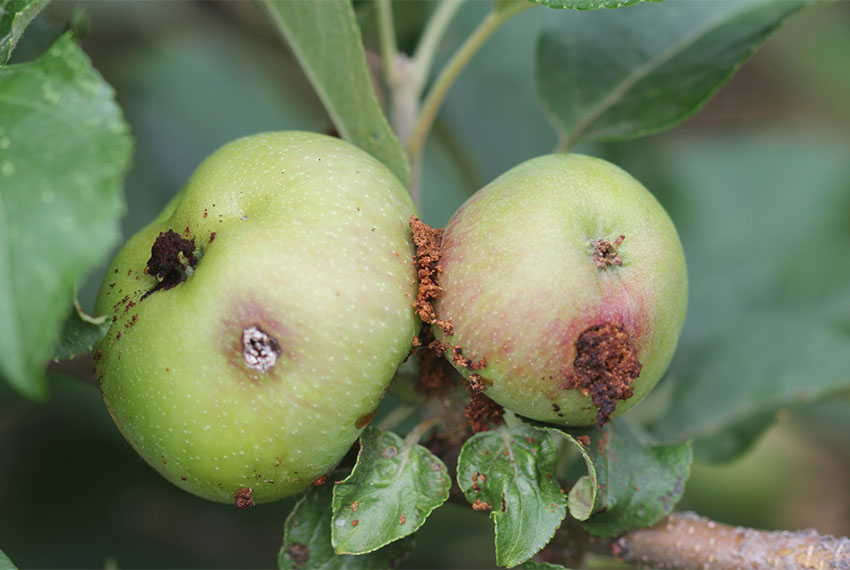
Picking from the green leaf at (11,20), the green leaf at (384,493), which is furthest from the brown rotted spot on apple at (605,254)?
the green leaf at (11,20)

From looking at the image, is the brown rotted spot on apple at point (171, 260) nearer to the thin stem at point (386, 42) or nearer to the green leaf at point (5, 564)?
the green leaf at point (5, 564)

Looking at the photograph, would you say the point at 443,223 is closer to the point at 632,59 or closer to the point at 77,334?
the point at 632,59

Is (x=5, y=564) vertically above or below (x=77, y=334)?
below

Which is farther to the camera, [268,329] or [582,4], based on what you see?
[582,4]

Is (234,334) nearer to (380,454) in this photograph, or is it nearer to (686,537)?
(380,454)

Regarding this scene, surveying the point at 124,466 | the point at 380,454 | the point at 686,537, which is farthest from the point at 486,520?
the point at 380,454

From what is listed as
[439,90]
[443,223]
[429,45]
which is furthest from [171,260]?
[443,223]
